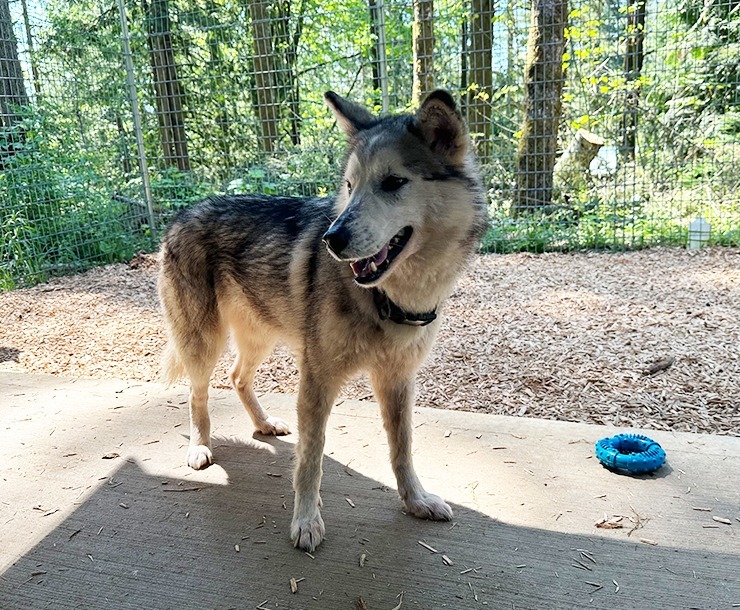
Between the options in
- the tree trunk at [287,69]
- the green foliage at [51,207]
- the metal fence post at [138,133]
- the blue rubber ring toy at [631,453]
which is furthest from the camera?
the metal fence post at [138,133]

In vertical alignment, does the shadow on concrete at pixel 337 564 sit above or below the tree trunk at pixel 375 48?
below

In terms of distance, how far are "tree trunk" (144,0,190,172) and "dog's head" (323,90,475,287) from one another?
6.44 meters

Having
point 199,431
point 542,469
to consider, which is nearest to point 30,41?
point 199,431

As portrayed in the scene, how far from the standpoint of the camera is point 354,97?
7.57 m

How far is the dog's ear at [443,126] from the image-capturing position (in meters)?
2.03

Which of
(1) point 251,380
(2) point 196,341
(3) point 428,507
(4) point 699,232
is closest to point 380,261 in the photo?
(3) point 428,507

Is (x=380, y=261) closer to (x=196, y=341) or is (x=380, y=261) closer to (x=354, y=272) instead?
(x=354, y=272)

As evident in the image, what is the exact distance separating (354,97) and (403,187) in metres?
5.98

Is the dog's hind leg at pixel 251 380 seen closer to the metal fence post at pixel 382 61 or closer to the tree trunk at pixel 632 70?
the metal fence post at pixel 382 61

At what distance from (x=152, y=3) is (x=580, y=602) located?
9.66 meters

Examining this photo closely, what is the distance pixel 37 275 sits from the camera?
6379 millimetres

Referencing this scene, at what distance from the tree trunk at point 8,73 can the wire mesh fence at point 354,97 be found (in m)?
0.02

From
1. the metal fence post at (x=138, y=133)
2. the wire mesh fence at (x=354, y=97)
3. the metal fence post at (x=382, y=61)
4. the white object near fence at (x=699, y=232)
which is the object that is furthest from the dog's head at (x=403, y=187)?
the metal fence post at (x=138, y=133)

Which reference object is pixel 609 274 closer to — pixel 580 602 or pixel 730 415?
pixel 730 415
